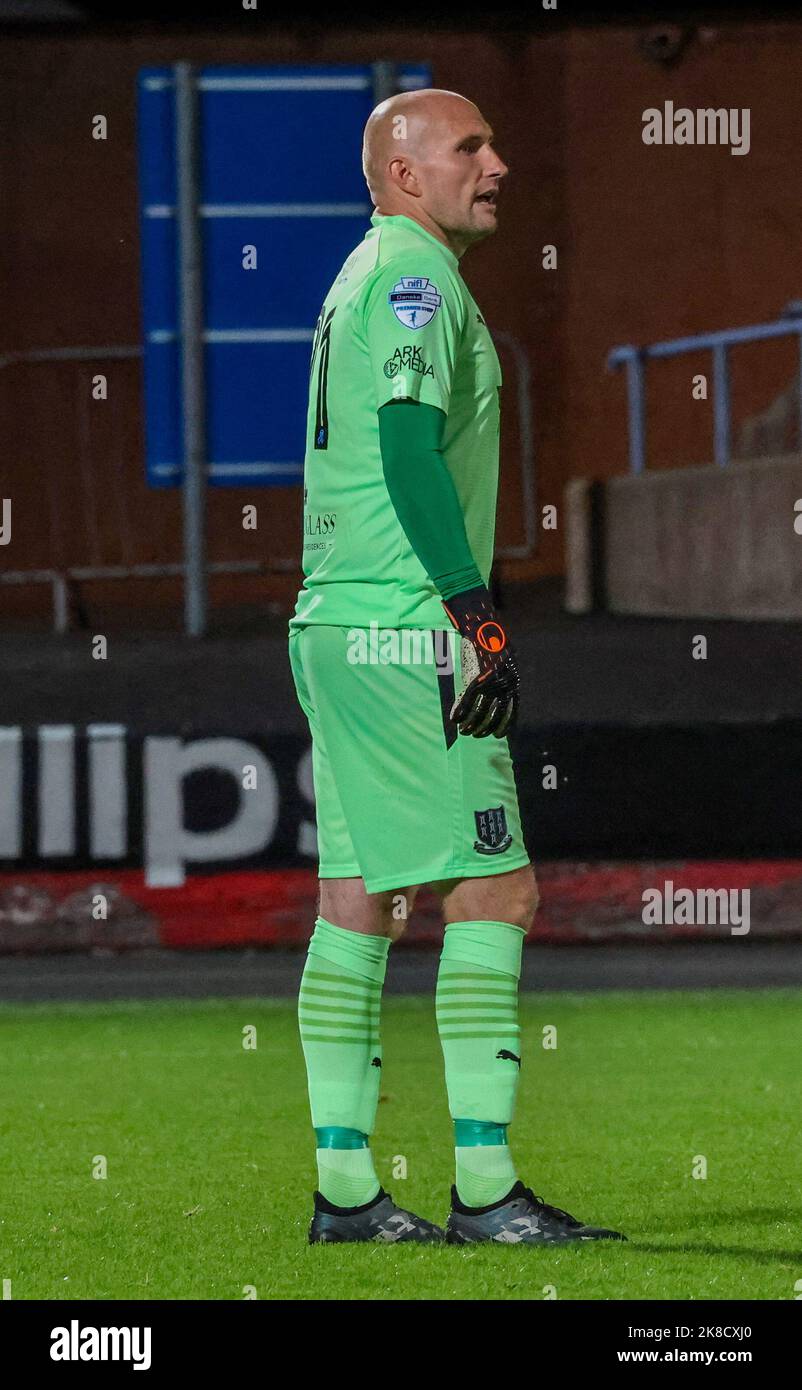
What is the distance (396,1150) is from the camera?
621cm

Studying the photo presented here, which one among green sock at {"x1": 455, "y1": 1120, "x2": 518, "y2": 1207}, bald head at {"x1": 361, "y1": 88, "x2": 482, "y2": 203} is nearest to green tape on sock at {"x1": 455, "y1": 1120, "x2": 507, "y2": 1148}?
green sock at {"x1": 455, "y1": 1120, "x2": 518, "y2": 1207}

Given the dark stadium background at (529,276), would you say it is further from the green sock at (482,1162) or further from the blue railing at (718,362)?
the green sock at (482,1162)

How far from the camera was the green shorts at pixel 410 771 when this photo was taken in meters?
4.75

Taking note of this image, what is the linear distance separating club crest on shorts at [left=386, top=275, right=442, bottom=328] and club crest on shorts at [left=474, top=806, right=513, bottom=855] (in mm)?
897

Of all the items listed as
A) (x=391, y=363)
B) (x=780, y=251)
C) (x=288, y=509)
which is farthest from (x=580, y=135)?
(x=391, y=363)

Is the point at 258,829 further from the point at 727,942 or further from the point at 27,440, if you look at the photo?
the point at 27,440

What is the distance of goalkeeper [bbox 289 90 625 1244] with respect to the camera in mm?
4691

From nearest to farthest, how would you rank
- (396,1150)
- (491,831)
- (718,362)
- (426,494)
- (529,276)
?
(426,494) < (491,831) < (396,1150) < (718,362) < (529,276)

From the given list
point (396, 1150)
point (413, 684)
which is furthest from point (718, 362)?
point (413, 684)

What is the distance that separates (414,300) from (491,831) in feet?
3.22

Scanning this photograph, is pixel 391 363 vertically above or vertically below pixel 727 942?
A: above

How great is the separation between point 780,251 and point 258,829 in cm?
926

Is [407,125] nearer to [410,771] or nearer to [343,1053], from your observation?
[410,771]

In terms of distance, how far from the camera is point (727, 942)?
1065 centimetres
